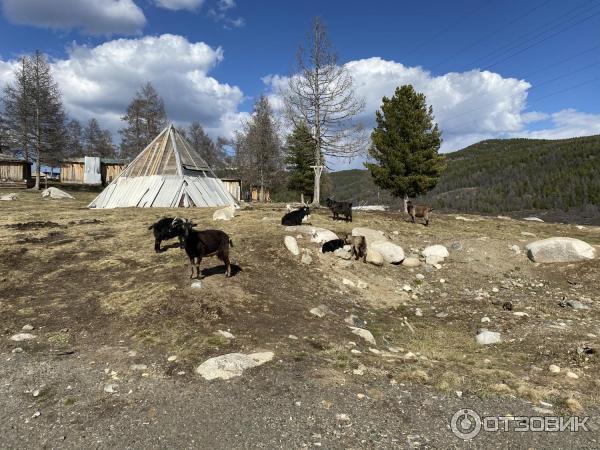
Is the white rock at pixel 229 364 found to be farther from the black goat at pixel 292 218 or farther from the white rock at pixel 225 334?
the black goat at pixel 292 218

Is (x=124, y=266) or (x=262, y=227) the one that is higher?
A: (x=262, y=227)

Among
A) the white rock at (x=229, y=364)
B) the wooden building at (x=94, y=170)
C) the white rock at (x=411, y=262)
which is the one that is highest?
the wooden building at (x=94, y=170)

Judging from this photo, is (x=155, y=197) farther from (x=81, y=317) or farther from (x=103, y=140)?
(x=103, y=140)

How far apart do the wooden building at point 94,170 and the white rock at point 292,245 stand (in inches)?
1919

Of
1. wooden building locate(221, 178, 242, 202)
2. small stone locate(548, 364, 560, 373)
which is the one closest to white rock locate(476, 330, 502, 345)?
small stone locate(548, 364, 560, 373)

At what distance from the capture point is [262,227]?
1445 cm

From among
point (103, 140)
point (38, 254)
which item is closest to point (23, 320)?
point (38, 254)

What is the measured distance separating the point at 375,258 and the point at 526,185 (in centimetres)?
8935

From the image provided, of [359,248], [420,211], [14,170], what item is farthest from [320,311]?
[14,170]

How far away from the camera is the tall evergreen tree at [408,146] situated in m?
26.5

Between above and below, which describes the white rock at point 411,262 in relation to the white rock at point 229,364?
above

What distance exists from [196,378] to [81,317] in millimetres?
3749

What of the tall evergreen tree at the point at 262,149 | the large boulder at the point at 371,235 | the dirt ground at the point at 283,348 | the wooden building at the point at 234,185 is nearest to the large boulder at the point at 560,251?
the dirt ground at the point at 283,348

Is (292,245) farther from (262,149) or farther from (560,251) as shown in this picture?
(262,149)
